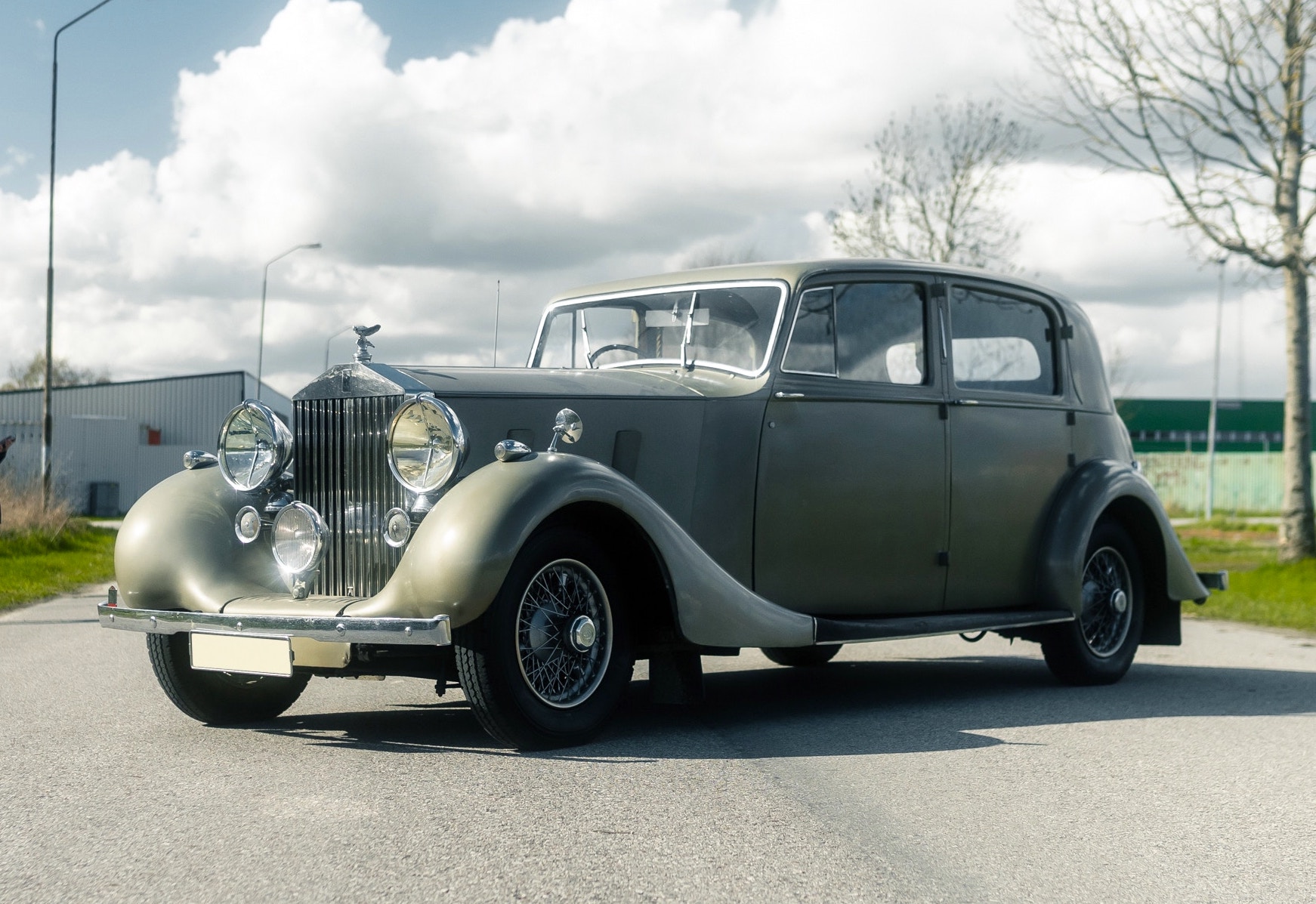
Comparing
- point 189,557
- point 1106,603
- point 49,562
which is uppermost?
point 189,557

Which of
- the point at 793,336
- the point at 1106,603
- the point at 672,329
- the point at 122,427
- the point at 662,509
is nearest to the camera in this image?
the point at 662,509

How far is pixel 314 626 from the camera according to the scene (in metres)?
4.84

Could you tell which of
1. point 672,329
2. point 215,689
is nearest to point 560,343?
point 672,329

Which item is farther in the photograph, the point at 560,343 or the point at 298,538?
the point at 560,343

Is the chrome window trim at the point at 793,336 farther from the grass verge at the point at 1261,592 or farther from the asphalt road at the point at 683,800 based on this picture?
the grass verge at the point at 1261,592

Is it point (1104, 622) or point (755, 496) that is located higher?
point (755, 496)

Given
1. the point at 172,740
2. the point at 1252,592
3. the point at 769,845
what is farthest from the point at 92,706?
the point at 1252,592

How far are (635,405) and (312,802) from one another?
7.33 feet

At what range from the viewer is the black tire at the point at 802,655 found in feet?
26.6

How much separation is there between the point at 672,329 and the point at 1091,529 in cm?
245

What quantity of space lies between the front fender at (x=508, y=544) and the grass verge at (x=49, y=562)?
8.53 metres

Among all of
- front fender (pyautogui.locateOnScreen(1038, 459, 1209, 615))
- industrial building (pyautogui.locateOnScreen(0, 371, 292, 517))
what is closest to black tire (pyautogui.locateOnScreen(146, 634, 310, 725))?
front fender (pyautogui.locateOnScreen(1038, 459, 1209, 615))

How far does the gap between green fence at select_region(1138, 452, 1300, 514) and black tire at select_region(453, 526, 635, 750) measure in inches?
1436

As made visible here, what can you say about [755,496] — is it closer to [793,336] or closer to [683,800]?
[793,336]
